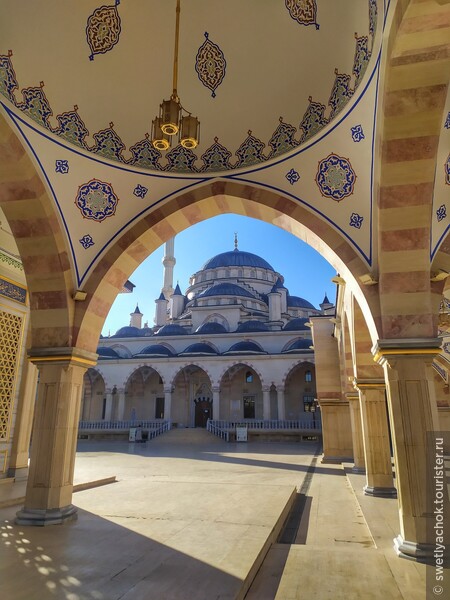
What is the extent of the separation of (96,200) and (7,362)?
4.00m

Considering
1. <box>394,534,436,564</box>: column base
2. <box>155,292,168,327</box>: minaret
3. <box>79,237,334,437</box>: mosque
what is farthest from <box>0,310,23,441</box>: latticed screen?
<box>155,292,168,327</box>: minaret

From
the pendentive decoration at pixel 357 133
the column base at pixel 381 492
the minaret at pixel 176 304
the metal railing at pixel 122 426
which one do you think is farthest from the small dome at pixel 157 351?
the pendentive decoration at pixel 357 133

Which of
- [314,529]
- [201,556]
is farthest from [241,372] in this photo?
[201,556]

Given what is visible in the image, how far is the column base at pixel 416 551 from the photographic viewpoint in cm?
414

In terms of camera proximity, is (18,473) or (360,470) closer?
(18,473)

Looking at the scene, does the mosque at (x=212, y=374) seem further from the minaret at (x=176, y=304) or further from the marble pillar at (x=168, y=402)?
the minaret at (x=176, y=304)

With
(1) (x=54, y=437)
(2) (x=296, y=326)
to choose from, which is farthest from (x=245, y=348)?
(1) (x=54, y=437)

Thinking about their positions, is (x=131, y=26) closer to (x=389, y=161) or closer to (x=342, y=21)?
(x=342, y=21)

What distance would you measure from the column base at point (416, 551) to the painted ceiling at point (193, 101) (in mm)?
3297

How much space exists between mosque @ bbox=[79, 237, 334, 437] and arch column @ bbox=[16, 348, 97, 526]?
62.2 feet

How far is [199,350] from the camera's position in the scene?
28.6 metres

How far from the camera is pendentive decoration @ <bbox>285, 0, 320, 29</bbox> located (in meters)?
4.91

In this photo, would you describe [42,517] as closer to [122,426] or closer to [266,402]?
[122,426]

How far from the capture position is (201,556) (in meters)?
4.08
